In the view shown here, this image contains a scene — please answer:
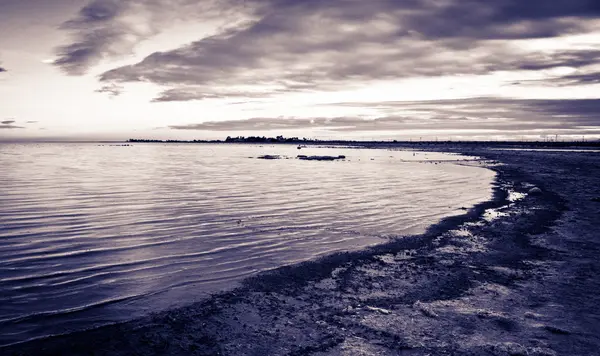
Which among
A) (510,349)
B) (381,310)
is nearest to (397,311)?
(381,310)

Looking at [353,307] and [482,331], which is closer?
[482,331]

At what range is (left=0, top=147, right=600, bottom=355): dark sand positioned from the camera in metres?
5.93

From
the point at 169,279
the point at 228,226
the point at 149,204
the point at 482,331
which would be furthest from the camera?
the point at 149,204

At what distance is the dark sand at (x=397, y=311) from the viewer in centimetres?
593

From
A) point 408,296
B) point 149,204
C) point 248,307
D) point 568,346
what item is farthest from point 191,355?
point 149,204

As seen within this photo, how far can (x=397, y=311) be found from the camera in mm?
7234

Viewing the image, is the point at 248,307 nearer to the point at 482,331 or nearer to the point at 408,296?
the point at 408,296

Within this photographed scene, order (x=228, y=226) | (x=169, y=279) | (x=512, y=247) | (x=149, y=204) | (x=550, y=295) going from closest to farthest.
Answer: (x=550, y=295)
(x=169, y=279)
(x=512, y=247)
(x=228, y=226)
(x=149, y=204)

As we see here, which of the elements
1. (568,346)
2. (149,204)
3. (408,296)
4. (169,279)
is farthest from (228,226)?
(568,346)

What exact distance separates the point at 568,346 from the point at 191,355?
558 centimetres

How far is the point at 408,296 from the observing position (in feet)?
26.2

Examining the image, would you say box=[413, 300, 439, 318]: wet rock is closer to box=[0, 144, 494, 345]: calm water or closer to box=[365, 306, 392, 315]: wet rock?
box=[365, 306, 392, 315]: wet rock

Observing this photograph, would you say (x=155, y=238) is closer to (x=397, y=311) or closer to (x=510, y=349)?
(x=397, y=311)

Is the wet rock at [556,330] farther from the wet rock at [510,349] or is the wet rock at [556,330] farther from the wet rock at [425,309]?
the wet rock at [425,309]
